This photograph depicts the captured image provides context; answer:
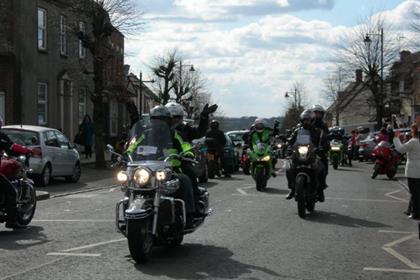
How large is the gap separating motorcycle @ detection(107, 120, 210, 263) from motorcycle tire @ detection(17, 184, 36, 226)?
2.95m

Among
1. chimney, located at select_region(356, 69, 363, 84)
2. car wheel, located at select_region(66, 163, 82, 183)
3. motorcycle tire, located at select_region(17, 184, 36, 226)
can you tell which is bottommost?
car wheel, located at select_region(66, 163, 82, 183)

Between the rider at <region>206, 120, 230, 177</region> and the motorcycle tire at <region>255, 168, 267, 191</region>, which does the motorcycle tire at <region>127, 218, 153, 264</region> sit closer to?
the motorcycle tire at <region>255, 168, 267, 191</region>

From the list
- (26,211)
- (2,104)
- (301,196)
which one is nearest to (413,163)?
(301,196)

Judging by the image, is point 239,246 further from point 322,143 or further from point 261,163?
point 261,163

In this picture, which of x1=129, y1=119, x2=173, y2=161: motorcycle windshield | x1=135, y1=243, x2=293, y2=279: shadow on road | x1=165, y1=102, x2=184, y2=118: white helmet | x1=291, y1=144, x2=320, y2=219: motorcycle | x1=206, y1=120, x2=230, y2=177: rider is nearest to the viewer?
x1=135, y1=243, x2=293, y2=279: shadow on road

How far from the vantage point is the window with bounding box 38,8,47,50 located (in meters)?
31.8

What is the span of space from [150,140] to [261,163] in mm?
9502

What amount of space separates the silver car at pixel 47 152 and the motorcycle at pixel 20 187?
6382 millimetres

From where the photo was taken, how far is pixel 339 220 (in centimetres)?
1201

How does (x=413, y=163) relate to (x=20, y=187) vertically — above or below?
above

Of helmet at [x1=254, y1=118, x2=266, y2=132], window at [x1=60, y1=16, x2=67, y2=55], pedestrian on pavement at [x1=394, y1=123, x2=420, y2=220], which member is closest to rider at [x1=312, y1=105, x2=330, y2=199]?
pedestrian on pavement at [x1=394, y1=123, x2=420, y2=220]

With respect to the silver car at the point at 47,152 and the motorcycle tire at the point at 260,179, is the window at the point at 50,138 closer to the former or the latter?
the silver car at the point at 47,152

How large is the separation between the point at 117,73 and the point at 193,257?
33.7m

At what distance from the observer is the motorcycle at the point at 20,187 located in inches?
414
